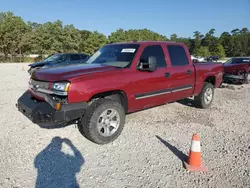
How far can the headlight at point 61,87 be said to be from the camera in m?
3.71

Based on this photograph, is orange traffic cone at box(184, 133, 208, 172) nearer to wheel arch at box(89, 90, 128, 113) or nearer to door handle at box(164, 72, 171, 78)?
wheel arch at box(89, 90, 128, 113)

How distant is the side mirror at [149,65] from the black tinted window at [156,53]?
0.86 feet

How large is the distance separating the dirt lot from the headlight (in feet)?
3.39

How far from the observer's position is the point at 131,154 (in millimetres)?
3852

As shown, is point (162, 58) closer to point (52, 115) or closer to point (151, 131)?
point (151, 131)

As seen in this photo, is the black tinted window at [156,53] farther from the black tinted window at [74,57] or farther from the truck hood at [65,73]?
the black tinted window at [74,57]

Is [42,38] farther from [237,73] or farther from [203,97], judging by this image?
[203,97]

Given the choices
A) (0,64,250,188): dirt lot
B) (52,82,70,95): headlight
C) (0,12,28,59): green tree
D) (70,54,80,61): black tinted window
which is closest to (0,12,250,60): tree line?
(0,12,28,59): green tree

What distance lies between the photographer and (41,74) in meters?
4.27

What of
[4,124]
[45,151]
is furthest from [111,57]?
[4,124]

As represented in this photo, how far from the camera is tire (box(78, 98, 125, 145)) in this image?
3.98 metres

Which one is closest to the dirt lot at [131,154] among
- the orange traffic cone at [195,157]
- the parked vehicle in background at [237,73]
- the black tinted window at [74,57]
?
the orange traffic cone at [195,157]

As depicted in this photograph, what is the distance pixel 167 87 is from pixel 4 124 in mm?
3784

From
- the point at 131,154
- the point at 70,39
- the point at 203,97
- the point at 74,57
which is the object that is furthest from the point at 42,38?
the point at 131,154
